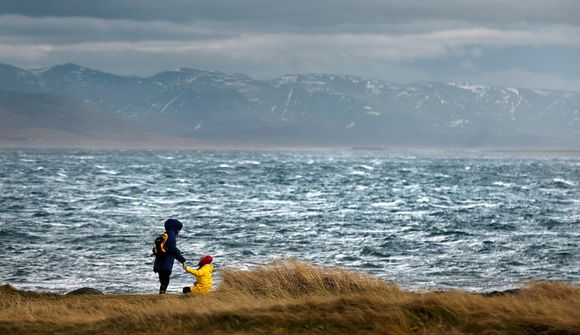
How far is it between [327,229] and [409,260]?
1008 centimetres

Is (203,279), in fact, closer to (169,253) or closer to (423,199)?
(169,253)

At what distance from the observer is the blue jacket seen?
17.5 metres

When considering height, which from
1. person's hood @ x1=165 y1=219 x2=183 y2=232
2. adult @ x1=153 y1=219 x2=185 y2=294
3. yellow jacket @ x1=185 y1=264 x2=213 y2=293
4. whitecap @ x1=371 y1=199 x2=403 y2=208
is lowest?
whitecap @ x1=371 y1=199 x2=403 y2=208

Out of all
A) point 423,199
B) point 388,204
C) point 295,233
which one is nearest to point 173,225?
point 295,233

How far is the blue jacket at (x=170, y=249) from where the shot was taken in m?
17.5

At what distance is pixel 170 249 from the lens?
1764cm

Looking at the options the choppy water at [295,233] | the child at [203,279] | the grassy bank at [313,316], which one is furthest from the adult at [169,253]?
the choppy water at [295,233]

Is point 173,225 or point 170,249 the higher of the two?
point 173,225

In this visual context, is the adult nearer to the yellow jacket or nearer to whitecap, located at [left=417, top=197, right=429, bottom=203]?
the yellow jacket

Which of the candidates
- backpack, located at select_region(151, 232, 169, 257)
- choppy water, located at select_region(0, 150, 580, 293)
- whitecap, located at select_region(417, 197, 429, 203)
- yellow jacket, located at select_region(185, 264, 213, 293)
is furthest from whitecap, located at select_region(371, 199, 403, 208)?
yellow jacket, located at select_region(185, 264, 213, 293)

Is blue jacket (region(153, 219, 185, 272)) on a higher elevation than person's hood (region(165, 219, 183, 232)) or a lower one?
lower

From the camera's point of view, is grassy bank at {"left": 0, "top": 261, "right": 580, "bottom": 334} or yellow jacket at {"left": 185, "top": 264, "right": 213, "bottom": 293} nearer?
grassy bank at {"left": 0, "top": 261, "right": 580, "bottom": 334}

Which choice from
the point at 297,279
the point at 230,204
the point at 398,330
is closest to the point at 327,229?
the point at 230,204

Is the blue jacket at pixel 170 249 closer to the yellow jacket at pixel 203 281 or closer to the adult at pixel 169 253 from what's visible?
the adult at pixel 169 253
